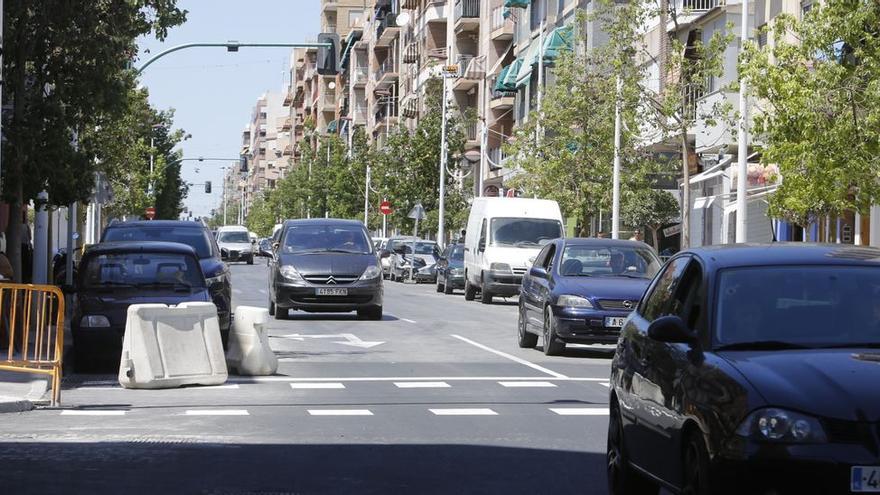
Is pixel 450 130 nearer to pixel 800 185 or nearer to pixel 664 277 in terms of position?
pixel 800 185

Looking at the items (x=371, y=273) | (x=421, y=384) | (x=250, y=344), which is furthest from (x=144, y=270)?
(x=371, y=273)

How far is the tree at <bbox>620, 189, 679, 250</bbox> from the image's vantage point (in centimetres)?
5456

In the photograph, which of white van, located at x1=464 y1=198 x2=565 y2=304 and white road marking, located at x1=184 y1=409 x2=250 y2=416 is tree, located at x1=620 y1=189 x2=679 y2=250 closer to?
white van, located at x1=464 y1=198 x2=565 y2=304

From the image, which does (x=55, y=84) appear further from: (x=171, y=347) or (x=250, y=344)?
(x=171, y=347)

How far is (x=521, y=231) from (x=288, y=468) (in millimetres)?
31401

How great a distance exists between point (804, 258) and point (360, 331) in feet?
66.8

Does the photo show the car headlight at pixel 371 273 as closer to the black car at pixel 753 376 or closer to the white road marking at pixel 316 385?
the white road marking at pixel 316 385

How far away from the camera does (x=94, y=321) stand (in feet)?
65.7

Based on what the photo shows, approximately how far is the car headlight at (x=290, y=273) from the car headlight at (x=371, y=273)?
3.57ft

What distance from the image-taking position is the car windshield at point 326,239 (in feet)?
108

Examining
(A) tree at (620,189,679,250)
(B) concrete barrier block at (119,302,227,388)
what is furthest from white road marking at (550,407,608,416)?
(A) tree at (620,189,679,250)

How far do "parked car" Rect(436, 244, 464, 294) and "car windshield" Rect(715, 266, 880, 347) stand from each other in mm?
44013

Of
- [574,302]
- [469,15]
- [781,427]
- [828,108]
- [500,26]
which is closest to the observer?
[781,427]

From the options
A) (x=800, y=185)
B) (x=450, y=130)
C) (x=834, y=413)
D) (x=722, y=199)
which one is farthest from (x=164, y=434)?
(x=450, y=130)
